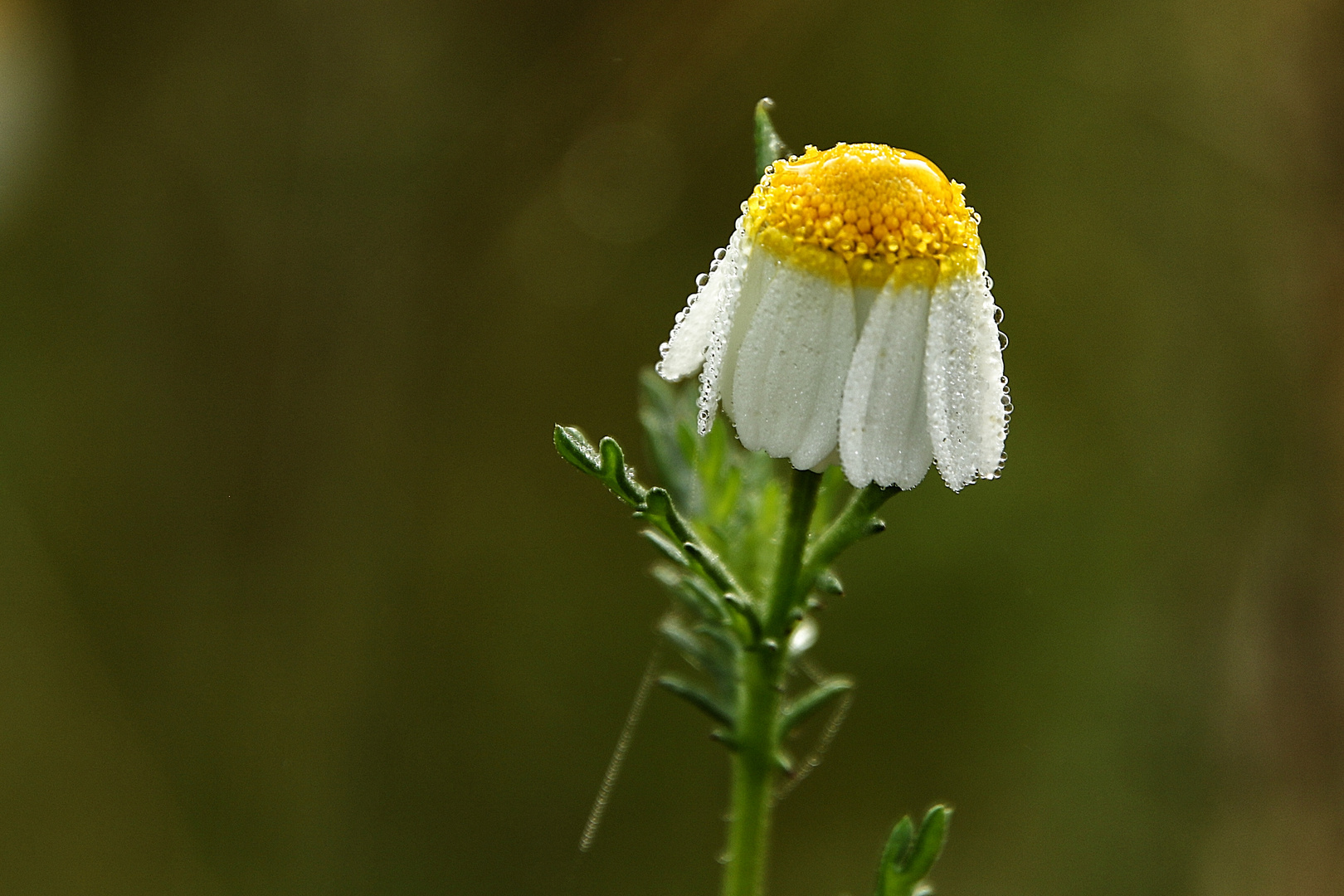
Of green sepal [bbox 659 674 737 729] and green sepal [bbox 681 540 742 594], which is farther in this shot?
green sepal [bbox 659 674 737 729]

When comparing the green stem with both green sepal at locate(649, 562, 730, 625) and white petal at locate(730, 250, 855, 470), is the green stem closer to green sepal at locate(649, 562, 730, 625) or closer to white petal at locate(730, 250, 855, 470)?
green sepal at locate(649, 562, 730, 625)

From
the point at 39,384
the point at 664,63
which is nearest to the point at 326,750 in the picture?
the point at 39,384

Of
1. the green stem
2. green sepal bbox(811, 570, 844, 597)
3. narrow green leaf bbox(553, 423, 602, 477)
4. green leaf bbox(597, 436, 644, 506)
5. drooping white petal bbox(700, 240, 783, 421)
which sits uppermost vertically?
drooping white petal bbox(700, 240, 783, 421)

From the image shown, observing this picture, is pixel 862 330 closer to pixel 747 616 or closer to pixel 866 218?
pixel 866 218

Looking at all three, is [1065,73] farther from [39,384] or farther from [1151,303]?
[39,384]

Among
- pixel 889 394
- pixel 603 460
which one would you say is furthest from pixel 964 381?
pixel 603 460

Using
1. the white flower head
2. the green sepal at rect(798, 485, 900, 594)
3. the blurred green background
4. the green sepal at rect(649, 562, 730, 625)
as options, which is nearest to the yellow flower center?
the white flower head

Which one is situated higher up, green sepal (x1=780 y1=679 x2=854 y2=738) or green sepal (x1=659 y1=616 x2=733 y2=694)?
green sepal (x1=659 y1=616 x2=733 y2=694)

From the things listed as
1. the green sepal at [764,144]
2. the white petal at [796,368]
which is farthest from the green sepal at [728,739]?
the green sepal at [764,144]
